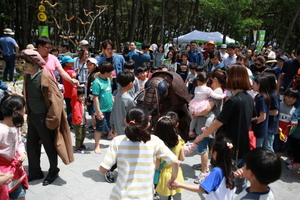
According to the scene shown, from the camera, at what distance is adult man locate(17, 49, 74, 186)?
10.5 feet

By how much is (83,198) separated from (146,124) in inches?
70.6

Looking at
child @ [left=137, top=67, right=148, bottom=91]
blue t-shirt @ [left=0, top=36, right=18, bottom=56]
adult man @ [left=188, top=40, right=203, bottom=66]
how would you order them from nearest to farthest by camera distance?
child @ [left=137, top=67, right=148, bottom=91]
adult man @ [left=188, top=40, right=203, bottom=66]
blue t-shirt @ [left=0, top=36, right=18, bottom=56]

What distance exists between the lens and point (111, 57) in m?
6.02

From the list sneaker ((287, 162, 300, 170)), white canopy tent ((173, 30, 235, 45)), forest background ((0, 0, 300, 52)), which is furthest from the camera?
white canopy tent ((173, 30, 235, 45))

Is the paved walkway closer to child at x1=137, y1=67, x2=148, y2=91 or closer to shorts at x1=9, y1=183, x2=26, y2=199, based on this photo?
shorts at x1=9, y1=183, x2=26, y2=199

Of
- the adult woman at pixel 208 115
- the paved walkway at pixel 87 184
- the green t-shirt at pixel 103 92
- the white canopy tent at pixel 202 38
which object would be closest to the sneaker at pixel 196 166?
the paved walkway at pixel 87 184

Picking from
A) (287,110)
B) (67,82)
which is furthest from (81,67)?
(287,110)

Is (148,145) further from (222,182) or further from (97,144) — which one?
(97,144)

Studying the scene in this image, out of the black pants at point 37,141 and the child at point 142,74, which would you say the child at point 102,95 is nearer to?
the black pants at point 37,141

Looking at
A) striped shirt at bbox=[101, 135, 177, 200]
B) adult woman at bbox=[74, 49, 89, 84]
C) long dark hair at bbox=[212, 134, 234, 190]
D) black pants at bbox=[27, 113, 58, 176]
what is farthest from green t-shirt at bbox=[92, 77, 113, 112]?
long dark hair at bbox=[212, 134, 234, 190]

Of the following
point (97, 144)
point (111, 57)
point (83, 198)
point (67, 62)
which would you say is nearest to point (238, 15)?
point (111, 57)

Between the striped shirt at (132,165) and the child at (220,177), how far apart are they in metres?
0.37

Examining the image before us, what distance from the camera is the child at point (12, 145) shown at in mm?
2520

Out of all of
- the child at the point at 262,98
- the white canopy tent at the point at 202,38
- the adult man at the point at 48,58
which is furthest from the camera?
the white canopy tent at the point at 202,38
